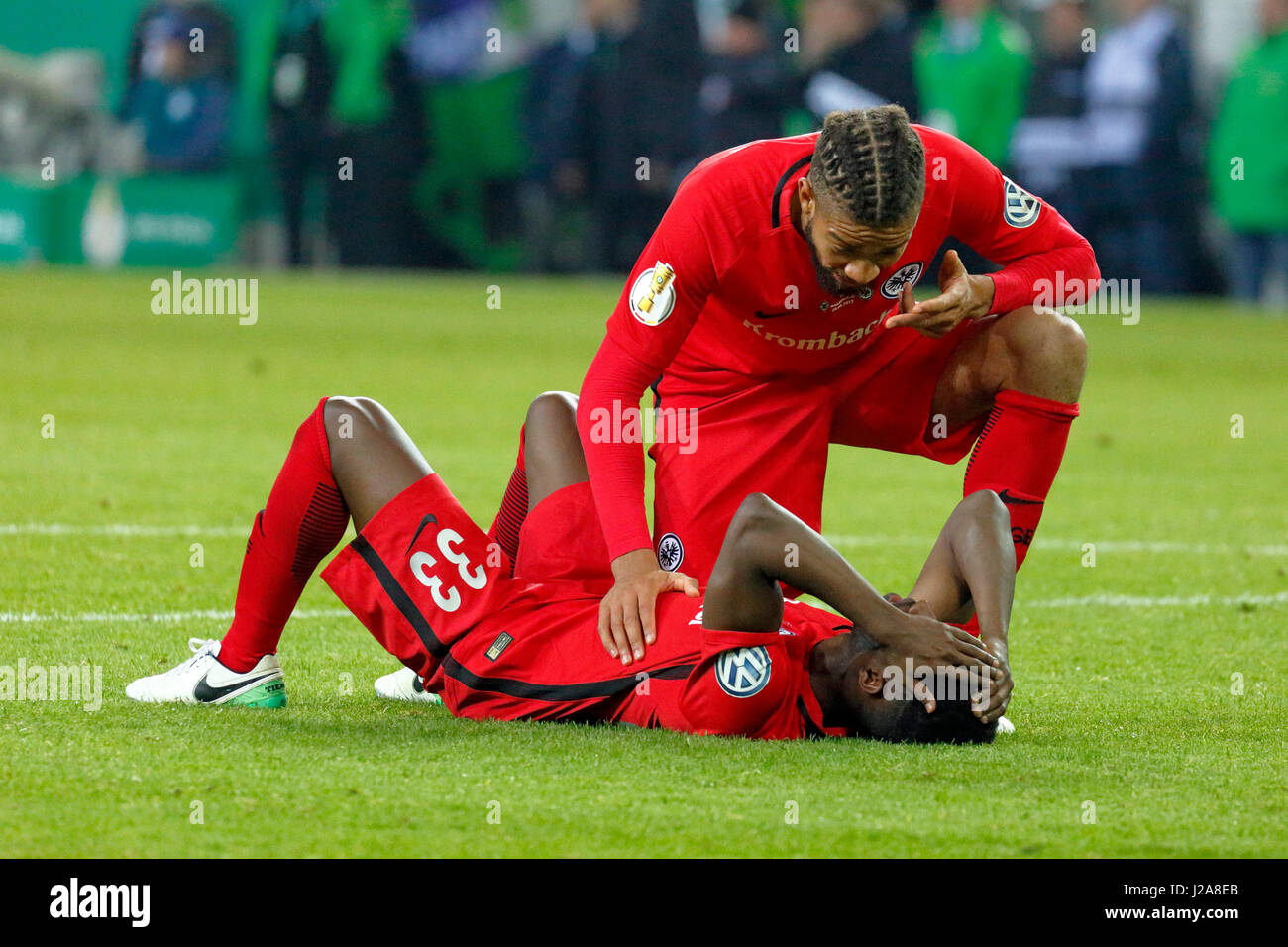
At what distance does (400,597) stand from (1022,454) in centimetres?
184

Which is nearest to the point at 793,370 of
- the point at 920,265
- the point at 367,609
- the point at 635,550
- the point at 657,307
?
the point at 920,265

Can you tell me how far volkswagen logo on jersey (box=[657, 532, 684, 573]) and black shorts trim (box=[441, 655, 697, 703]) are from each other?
946 mm

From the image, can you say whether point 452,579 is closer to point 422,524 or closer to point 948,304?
point 422,524

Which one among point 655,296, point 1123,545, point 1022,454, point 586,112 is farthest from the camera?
point 586,112

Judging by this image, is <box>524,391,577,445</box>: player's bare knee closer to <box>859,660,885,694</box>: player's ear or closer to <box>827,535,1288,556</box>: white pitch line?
<box>859,660,885,694</box>: player's ear

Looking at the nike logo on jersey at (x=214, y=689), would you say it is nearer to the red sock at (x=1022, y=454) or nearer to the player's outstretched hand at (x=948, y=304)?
the player's outstretched hand at (x=948, y=304)

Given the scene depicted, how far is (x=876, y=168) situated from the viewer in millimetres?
4621

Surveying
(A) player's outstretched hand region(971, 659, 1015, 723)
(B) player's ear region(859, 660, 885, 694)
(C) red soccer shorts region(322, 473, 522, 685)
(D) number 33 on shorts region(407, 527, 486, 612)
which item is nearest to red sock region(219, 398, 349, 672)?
(C) red soccer shorts region(322, 473, 522, 685)

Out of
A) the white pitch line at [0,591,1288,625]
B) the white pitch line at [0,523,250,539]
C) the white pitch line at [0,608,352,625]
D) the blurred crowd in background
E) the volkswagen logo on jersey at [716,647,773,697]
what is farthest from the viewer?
the blurred crowd in background

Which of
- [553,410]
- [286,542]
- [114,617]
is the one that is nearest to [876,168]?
[553,410]

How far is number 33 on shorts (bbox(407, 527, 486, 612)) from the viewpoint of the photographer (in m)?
4.61

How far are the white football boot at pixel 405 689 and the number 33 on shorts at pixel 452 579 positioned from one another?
1.34ft

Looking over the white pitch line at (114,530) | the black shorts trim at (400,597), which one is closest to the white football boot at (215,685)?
the black shorts trim at (400,597)
